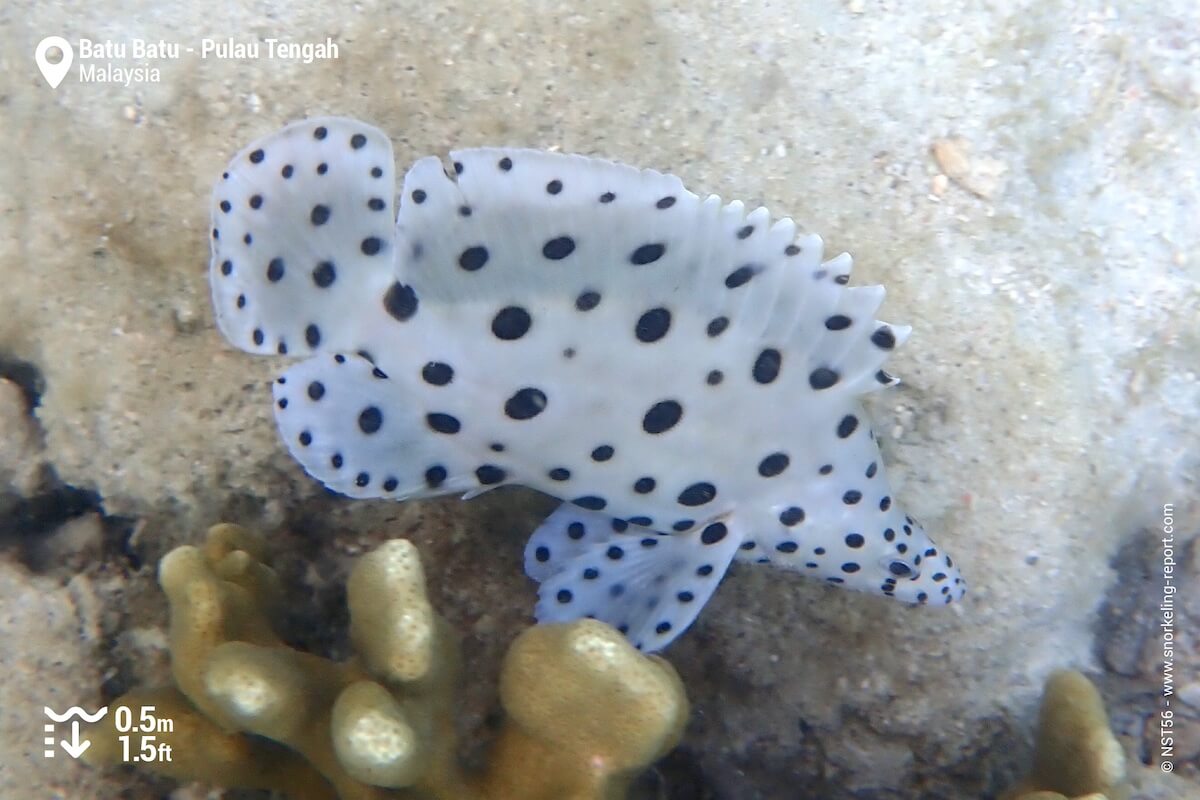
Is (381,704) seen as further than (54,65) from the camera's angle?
No

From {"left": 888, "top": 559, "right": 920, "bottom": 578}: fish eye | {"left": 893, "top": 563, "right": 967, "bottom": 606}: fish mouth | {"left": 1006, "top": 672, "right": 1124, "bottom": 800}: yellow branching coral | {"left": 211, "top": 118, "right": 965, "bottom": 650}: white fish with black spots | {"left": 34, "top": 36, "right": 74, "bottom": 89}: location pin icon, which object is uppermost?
{"left": 34, "top": 36, "right": 74, "bottom": 89}: location pin icon

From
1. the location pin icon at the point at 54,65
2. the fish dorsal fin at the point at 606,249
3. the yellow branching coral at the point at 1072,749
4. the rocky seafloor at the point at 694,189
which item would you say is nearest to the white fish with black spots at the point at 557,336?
the fish dorsal fin at the point at 606,249

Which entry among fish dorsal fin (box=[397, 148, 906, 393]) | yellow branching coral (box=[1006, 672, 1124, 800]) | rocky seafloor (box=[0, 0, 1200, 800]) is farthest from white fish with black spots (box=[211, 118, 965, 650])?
yellow branching coral (box=[1006, 672, 1124, 800])

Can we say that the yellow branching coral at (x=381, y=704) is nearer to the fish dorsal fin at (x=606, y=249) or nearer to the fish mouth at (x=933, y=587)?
the fish dorsal fin at (x=606, y=249)

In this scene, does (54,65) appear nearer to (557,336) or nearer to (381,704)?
(557,336)

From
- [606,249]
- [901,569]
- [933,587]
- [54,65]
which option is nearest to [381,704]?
[606,249]

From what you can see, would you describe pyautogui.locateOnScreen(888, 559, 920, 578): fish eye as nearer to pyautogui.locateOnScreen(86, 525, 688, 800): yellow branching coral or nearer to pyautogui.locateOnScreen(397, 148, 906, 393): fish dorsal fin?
pyautogui.locateOnScreen(397, 148, 906, 393): fish dorsal fin
